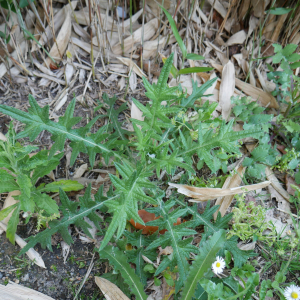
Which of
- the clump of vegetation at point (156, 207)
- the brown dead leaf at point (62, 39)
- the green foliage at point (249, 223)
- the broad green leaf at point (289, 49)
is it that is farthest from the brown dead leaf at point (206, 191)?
the brown dead leaf at point (62, 39)

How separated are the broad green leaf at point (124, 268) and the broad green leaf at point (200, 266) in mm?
255

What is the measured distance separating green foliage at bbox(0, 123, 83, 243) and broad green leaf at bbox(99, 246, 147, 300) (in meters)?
0.40

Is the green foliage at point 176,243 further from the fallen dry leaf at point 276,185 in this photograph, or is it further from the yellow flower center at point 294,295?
the fallen dry leaf at point 276,185

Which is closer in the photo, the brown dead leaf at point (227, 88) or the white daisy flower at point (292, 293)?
the white daisy flower at point (292, 293)

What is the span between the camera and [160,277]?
1.90 meters

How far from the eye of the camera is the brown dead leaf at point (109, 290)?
1.76 metres

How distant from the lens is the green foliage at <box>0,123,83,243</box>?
1.56 m

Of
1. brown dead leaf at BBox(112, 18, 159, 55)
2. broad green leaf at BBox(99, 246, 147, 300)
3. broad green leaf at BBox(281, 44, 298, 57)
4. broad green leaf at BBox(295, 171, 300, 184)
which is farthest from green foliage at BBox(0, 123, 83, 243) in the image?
broad green leaf at BBox(281, 44, 298, 57)

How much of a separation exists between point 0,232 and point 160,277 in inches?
43.8

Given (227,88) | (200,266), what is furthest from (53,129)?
(227,88)

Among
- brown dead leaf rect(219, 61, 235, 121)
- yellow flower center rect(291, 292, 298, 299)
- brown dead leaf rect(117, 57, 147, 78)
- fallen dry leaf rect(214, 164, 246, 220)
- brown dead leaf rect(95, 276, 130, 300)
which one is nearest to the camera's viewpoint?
yellow flower center rect(291, 292, 298, 299)

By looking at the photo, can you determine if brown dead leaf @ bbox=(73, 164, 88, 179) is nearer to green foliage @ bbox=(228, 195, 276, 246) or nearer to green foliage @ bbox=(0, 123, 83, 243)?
green foliage @ bbox=(0, 123, 83, 243)

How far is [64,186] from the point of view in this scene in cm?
195

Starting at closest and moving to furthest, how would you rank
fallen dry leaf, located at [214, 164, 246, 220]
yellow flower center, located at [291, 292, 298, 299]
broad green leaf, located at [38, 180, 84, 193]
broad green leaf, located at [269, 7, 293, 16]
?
yellow flower center, located at [291, 292, 298, 299] < broad green leaf, located at [38, 180, 84, 193] < fallen dry leaf, located at [214, 164, 246, 220] < broad green leaf, located at [269, 7, 293, 16]
